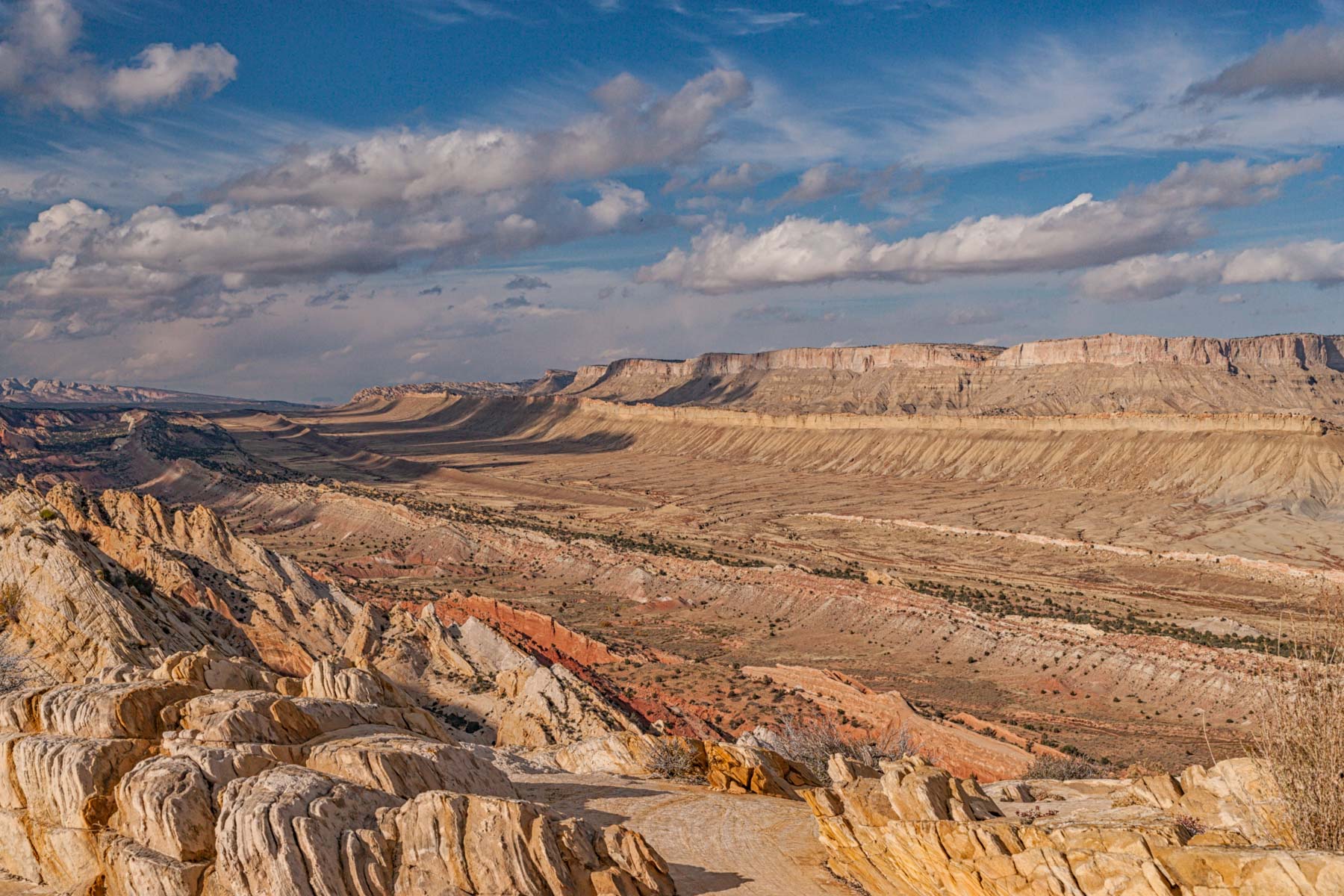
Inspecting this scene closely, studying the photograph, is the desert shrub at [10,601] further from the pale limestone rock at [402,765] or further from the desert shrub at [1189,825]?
the desert shrub at [1189,825]

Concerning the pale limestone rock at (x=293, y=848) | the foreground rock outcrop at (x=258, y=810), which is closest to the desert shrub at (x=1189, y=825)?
the foreground rock outcrop at (x=258, y=810)

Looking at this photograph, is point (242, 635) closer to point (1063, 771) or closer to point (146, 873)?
point (146, 873)

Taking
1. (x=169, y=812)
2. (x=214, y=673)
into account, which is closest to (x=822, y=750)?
(x=214, y=673)

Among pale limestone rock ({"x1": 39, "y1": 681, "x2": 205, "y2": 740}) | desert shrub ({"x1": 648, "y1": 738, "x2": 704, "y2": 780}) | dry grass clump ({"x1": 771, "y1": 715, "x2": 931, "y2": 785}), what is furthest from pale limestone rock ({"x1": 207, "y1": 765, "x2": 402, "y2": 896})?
dry grass clump ({"x1": 771, "y1": 715, "x2": 931, "y2": 785})

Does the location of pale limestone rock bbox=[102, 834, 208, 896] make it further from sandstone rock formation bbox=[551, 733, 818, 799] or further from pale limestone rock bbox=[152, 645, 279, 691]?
sandstone rock formation bbox=[551, 733, 818, 799]

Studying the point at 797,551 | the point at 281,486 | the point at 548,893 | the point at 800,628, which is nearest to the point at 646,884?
the point at 548,893

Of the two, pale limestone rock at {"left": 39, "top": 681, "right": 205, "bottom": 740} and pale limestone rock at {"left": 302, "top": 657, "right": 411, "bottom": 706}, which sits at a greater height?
pale limestone rock at {"left": 39, "top": 681, "right": 205, "bottom": 740}

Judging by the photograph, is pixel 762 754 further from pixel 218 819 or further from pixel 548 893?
pixel 218 819
